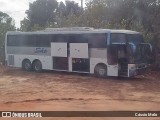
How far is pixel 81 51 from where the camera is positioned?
20.9 m

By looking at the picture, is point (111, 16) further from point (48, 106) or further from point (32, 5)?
point (32, 5)

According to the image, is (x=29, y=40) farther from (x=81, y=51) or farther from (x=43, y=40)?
(x=81, y=51)

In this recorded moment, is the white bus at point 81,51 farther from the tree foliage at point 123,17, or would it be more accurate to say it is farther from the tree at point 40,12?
the tree at point 40,12

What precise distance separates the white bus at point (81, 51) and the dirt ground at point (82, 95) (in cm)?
92

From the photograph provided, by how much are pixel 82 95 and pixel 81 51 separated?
23.3 ft

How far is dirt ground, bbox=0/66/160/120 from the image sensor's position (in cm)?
1166

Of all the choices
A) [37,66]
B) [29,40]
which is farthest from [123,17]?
[37,66]

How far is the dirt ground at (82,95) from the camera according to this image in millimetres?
11664

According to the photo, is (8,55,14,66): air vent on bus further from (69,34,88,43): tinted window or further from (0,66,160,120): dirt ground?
(0,66,160,120): dirt ground

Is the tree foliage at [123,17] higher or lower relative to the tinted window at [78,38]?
higher

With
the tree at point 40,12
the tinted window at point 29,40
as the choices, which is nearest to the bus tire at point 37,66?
the tinted window at point 29,40

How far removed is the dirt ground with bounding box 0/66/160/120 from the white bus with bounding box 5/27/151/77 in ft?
3.02

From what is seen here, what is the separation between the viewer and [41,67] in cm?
2372

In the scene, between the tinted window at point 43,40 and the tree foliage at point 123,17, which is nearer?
the tinted window at point 43,40
